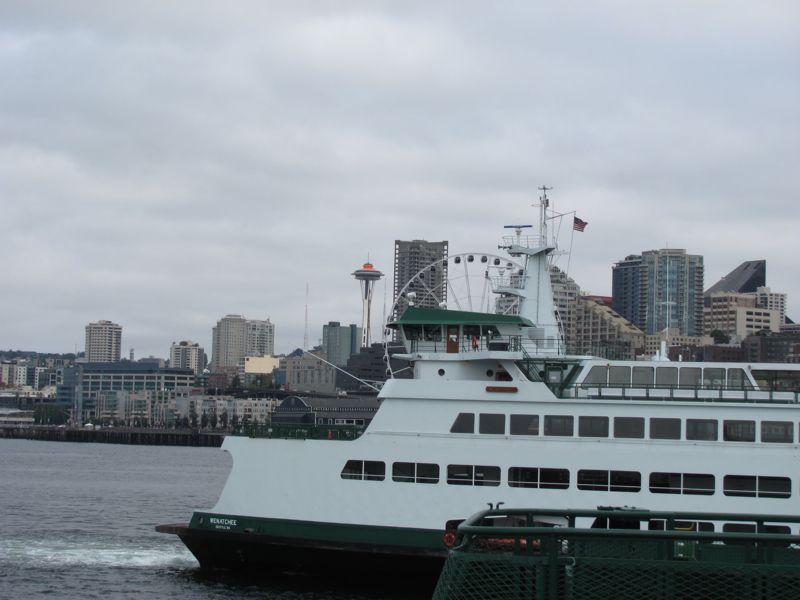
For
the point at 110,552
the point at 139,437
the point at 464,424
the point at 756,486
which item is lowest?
the point at 139,437

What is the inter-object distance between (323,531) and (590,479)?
18.9 ft

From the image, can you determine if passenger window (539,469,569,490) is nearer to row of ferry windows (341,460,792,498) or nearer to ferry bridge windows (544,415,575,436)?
row of ferry windows (341,460,792,498)

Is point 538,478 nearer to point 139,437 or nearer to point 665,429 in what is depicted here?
point 665,429

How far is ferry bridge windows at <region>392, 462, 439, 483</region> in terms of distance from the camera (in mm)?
23219

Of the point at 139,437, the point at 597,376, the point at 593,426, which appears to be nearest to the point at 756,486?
the point at 593,426

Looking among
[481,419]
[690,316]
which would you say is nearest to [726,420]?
[481,419]

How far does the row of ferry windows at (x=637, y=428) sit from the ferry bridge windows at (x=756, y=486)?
0.78 m

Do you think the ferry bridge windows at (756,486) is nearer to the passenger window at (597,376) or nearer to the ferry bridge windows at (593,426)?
the ferry bridge windows at (593,426)

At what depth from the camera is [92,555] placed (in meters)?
29.0

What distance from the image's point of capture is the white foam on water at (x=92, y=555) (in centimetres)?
2780

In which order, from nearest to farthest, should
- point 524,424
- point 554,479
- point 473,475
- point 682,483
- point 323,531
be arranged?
1. point 682,483
2. point 554,479
3. point 473,475
4. point 524,424
5. point 323,531

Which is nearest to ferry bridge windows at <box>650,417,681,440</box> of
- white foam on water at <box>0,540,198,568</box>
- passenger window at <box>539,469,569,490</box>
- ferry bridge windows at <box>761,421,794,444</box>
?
ferry bridge windows at <box>761,421,794,444</box>

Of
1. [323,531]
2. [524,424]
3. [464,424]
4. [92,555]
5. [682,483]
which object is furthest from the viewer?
[92,555]

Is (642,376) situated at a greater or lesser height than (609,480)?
greater
